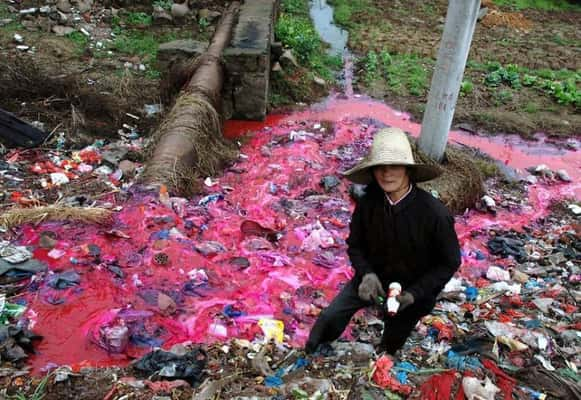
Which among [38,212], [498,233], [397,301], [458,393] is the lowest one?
[498,233]

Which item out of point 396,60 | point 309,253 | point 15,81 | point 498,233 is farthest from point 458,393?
point 396,60

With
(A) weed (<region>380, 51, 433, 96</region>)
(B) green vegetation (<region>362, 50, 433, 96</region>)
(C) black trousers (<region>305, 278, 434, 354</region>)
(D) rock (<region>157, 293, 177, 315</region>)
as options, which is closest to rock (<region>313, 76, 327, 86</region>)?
(B) green vegetation (<region>362, 50, 433, 96</region>)

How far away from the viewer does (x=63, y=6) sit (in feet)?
31.4

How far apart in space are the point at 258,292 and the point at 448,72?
10.9 feet

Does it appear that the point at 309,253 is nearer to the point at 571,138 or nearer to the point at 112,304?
the point at 112,304

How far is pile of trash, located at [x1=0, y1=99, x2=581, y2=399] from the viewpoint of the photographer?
2846 millimetres

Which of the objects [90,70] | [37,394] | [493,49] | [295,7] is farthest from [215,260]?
[295,7]

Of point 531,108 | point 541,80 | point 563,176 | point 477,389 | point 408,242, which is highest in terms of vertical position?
point 408,242

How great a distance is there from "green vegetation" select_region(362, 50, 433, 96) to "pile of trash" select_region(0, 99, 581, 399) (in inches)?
134

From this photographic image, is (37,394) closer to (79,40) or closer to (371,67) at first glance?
(79,40)

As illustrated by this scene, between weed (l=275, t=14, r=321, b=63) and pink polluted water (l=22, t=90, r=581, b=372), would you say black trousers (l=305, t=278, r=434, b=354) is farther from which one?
weed (l=275, t=14, r=321, b=63)

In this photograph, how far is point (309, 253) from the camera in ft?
15.9

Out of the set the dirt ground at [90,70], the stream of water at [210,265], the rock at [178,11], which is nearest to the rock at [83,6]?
the dirt ground at [90,70]

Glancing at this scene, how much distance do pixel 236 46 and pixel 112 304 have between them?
15.6 ft
